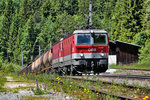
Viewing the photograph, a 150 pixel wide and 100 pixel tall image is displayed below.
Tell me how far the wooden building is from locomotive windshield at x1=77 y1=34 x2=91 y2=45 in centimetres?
3324

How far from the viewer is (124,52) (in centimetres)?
5325

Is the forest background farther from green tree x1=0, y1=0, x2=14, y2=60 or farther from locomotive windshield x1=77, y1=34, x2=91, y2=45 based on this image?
locomotive windshield x1=77, y1=34, x2=91, y2=45

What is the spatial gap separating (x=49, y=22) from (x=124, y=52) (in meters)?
54.2

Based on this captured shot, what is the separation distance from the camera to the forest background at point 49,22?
246ft

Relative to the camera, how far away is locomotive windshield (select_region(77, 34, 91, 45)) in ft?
63.6

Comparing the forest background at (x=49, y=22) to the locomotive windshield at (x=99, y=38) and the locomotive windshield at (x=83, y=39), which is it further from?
the locomotive windshield at (x=83, y=39)

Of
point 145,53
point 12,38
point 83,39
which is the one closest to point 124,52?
point 145,53

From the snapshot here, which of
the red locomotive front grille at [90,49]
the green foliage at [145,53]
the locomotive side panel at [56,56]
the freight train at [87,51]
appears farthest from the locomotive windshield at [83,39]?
the green foliage at [145,53]

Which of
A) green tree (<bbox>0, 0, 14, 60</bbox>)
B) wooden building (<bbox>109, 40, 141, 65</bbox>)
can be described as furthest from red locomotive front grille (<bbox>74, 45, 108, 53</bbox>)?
green tree (<bbox>0, 0, 14, 60</bbox>)

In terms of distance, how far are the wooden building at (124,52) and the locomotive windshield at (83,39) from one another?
1309 inches

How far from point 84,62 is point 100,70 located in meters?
1.88

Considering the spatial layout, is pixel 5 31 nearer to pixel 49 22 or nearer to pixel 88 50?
pixel 49 22

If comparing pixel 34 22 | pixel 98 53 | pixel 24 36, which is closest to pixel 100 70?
pixel 98 53

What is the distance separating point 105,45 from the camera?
63.9 feet
